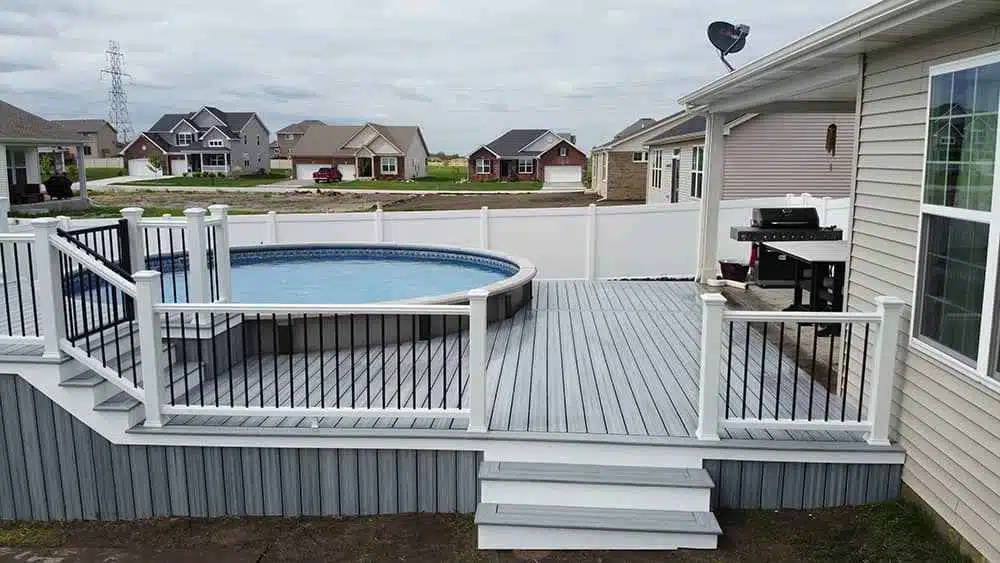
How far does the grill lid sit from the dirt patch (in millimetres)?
4775

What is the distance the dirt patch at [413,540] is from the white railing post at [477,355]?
2.18ft

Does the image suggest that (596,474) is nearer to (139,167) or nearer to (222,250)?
→ (222,250)

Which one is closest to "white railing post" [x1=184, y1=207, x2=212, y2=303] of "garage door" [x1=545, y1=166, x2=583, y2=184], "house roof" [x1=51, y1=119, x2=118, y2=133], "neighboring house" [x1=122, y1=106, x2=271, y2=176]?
"garage door" [x1=545, y1=166, x2=583, y2=184]

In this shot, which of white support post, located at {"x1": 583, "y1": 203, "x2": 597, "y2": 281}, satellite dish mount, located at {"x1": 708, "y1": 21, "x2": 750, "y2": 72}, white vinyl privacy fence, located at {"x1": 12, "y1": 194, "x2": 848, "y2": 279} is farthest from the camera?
white vinyl privacy fence, located at {"x1": 12, "y1": 194, "x2": 848, "y2": 279}

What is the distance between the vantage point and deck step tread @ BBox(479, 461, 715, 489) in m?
3.92

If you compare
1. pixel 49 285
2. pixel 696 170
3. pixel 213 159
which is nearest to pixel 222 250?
pixel 49 285

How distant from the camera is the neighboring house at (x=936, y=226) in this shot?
332 centimetres

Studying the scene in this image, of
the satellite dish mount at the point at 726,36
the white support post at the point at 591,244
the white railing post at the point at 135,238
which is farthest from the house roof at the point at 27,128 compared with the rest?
the satellite dish mount at the point at 726,36

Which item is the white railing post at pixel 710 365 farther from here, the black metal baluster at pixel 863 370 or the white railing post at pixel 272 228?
the white railing post at pixel 272 228

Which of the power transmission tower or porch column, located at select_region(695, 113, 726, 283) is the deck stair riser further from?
the power transmission tower

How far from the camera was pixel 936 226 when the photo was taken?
3756mm

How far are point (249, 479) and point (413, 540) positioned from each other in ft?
3.74

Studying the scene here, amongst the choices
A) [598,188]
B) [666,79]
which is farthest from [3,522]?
[666,79]

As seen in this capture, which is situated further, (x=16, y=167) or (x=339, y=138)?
(x=339, y=138)
